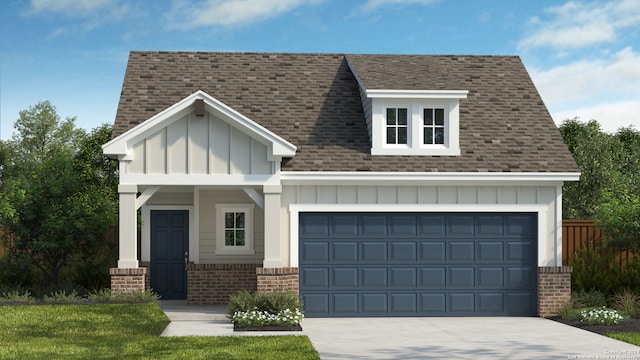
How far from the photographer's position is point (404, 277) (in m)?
19.9

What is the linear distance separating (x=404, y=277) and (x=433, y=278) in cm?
69

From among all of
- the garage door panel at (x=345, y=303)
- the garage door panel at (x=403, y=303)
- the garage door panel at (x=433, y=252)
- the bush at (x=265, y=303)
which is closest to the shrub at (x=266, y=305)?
the bush at (x=265, y=303)

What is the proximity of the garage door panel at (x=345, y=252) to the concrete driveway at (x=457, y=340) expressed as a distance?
1371 millimetres

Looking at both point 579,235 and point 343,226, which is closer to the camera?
point 343,226

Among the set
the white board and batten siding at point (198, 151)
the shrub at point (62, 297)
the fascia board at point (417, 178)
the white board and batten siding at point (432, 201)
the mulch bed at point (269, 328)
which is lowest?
the mulch bed at point (269, 328)

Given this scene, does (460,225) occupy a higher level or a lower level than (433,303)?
higher

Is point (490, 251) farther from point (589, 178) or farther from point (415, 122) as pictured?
point (589, 178)

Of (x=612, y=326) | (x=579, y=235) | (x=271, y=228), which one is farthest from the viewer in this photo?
(x=579, y=235)

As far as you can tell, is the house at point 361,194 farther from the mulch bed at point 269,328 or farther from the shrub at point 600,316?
the mulch bed at point 269,328

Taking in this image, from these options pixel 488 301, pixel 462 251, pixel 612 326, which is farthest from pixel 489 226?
pixel 612 326

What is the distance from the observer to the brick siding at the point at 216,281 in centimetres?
2122

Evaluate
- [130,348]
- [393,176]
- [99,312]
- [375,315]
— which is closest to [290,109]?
[393,176]

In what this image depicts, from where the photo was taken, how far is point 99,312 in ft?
58.7

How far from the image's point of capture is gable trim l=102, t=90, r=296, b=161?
1888 cm
